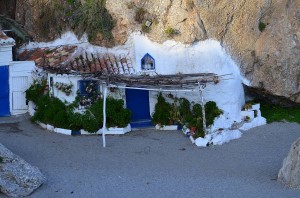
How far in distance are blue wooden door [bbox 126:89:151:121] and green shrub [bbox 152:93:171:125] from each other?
1.82 ft

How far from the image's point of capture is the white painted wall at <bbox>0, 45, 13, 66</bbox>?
22859mm

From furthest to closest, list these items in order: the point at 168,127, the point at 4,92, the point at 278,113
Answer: the point at 4,92 → the point at 278,113 → the point at 168,127

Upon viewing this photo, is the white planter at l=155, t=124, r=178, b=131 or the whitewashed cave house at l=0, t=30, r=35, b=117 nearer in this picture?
the white planter at l=155, t=124, r=178, b=131

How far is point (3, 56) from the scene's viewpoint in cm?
2294

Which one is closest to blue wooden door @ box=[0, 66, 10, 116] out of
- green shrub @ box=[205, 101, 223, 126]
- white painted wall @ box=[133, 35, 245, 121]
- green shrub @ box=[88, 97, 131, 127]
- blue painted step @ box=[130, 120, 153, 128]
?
green shrub @ box=[88, 97, 131, 127]

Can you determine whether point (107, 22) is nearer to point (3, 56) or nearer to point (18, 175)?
point (3, 56)

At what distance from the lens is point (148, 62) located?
21500mm

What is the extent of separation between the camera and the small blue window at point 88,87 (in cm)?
2086

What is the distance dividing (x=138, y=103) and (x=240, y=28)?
5311 millimetres

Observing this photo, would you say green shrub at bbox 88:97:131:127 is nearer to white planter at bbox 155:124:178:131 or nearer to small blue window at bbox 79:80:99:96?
small blue window at bbox 79:80:99:96

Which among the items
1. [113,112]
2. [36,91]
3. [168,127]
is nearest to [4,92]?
[36,91]

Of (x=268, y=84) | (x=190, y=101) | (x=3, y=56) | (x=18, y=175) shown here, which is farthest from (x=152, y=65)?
(x=18, y=175)

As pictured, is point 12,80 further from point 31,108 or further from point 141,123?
point 141,123

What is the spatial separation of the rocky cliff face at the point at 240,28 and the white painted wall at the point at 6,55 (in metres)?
4.10
